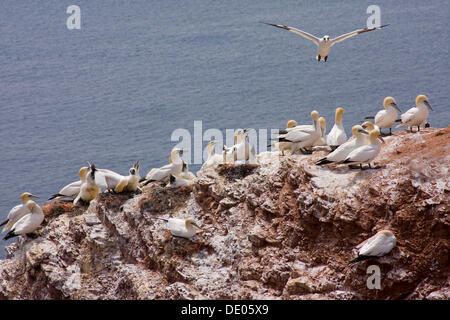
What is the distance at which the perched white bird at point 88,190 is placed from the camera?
22.7 metres

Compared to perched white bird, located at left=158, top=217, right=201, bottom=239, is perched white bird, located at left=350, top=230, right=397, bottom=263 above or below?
above

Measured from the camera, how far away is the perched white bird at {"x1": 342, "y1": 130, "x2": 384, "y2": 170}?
16.8 m

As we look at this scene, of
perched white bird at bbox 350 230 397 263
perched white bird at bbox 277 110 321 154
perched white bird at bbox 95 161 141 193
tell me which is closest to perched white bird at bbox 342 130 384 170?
perched white bird at bbox 350 230 397 263

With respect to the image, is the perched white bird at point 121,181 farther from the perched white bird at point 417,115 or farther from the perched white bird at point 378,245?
the perched white bird at point 378,245

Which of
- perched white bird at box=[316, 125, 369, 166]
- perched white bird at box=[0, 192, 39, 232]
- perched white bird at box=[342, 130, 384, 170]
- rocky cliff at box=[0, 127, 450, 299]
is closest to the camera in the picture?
rocky cliff at box=[0, 127, 450, 299]

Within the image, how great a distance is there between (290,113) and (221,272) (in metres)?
37.2

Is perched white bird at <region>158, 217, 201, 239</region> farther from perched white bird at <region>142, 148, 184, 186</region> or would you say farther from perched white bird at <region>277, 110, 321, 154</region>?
perched white bird at <region>277, 110, 321, 154</region>

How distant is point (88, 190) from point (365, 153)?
9.40 metres

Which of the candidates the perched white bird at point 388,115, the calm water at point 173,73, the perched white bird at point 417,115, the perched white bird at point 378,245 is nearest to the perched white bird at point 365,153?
the perched white bird at point 378,245

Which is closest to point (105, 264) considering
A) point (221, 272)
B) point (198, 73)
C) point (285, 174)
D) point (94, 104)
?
point (221, 272)

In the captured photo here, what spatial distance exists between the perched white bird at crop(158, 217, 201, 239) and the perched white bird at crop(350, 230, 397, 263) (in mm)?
5088

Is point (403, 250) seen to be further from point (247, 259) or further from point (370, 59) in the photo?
point (370, 59)

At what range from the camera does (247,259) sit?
60.6 ft

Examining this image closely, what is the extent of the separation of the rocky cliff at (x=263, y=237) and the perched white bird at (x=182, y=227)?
28 centimetres
